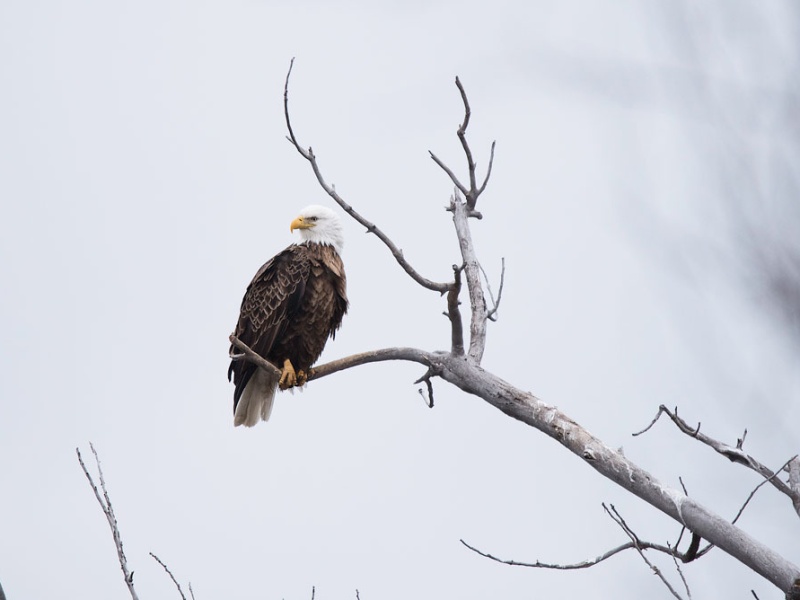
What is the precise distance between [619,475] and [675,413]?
0.29 metres

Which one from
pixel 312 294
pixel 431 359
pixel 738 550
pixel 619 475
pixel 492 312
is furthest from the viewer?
pixel 312 294

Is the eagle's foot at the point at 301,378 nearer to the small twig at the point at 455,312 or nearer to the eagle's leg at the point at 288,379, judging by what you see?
the eagle's leg at the point at 288,379

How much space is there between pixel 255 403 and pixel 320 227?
1304 millimetres

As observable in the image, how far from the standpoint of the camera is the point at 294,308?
6.20 m

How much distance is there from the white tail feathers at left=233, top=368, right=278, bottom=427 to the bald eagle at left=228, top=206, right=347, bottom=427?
0.30 metres

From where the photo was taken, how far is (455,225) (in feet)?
14.4

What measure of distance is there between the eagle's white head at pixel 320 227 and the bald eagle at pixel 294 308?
0.27 ft

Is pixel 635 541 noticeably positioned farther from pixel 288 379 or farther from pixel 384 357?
pixel 288 379

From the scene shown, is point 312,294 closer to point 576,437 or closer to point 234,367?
point 234,367

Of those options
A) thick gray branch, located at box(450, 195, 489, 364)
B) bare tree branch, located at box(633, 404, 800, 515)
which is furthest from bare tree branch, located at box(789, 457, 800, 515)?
thick gray branch, located at box(450, 195, 489, 364)

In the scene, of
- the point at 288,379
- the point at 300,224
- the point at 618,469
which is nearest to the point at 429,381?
the point at 618,469

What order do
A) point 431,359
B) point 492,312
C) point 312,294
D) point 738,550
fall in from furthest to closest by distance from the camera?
point 312,294
point 492,312
point 431,359
point 738,550

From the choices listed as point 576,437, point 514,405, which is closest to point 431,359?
point 514,405

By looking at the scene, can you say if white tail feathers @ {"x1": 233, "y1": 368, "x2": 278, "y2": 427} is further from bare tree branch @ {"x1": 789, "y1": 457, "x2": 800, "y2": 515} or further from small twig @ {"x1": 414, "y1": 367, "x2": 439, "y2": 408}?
bare tree branch @ {"x1": 789, "y1": 457, "x2": 800, "y2": 515}
